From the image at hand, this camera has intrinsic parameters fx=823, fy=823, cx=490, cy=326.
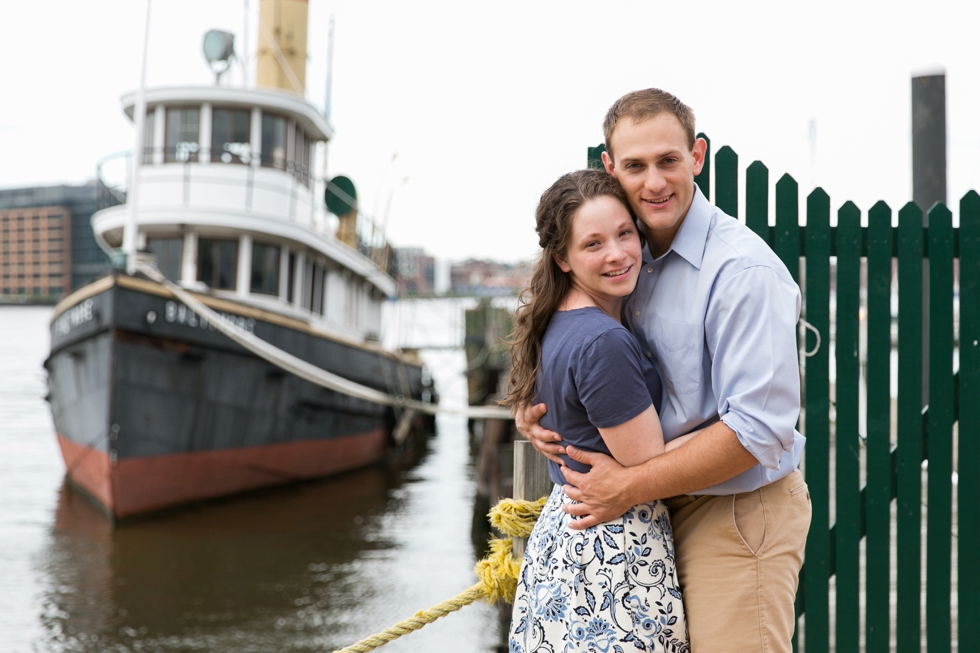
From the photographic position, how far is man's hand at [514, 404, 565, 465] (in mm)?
1982

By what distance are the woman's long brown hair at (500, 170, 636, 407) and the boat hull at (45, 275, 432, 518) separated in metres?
8.41

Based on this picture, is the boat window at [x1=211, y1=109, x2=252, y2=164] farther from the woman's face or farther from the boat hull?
the woman's face

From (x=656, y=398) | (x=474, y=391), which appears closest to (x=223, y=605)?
(x=656, y=398)

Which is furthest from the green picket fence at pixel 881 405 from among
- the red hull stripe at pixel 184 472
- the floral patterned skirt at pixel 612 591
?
the red hull stripe at pixel 184 472

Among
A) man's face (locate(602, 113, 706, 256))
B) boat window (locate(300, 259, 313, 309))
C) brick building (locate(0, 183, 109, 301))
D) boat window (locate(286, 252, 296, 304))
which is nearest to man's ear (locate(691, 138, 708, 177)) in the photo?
man's face (locate(602, 113, 706, 256))

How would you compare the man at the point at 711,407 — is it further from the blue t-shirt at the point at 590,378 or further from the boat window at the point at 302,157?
the boat window at the point at 302,157

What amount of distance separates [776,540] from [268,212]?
1151 cm

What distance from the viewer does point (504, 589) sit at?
7.64 feet

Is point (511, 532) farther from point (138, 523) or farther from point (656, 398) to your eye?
point (138, 523)

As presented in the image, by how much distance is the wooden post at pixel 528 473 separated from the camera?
2432 mm

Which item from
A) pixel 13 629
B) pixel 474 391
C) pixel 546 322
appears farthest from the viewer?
pixel 474 391

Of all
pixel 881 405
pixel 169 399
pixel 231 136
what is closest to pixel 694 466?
pixel 881 405

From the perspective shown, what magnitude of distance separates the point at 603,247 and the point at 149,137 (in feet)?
39.9

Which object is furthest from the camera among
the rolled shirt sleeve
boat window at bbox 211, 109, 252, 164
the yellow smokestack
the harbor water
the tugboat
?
the yellow smokestack
